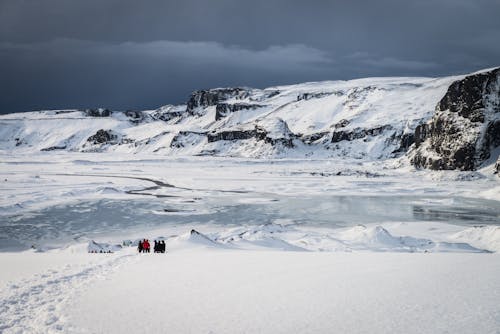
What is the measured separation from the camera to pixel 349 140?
158 meters

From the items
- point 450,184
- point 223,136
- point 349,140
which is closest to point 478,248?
point 450,184

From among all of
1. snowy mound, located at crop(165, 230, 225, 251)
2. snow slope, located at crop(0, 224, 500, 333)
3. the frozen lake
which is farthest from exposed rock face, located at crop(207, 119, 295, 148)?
snow slope, located at crop(0, 224, 500, 333)

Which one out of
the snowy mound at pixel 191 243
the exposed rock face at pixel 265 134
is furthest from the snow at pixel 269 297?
the exposed rock face at pixel 265 134

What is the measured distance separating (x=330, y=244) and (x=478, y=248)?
27.3 feet

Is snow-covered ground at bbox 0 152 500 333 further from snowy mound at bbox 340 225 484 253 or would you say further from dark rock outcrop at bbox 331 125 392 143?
dark rock outcrop at bbox 331 125 392 143

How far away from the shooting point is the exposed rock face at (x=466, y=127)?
80.6 meters

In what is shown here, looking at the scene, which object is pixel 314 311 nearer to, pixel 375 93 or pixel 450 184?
Answer: pixel 450 184

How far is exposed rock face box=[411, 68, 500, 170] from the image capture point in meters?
80.6

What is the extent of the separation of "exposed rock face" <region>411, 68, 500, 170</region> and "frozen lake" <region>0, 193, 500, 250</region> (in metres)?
37.6

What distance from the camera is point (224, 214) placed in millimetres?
38375

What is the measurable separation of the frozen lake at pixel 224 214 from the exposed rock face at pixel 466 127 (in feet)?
123

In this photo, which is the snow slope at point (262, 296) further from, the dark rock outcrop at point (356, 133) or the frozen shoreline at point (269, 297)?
the dark rock outcrop at point (356, 133)

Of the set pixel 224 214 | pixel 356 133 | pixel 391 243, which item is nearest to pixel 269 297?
pixel 391 243

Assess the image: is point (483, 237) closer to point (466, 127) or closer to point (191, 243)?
point (191, 243)
